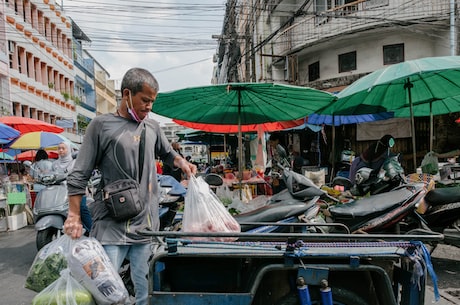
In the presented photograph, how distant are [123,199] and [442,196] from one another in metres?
3.45

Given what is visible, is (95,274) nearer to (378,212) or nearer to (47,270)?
(47,270)

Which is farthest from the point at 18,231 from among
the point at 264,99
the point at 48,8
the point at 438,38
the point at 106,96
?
the point at 106,96

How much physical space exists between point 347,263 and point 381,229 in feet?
4.84

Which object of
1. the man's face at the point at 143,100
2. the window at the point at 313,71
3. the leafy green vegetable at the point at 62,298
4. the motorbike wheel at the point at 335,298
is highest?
the window at the point at 313,71

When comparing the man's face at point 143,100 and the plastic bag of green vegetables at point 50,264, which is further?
the man's face at point 143,100

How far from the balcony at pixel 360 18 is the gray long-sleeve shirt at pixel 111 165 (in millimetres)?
11142

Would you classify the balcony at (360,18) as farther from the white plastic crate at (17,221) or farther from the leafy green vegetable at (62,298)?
the leafy green vegetable at (62,298)

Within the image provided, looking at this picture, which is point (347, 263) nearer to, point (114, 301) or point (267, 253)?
point (267, 253)

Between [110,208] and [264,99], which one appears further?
[264,99]

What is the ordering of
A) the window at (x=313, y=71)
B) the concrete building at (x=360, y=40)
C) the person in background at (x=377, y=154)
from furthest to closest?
the window at (x=313, y=71) → the concrete building at (x=360, y=40) → the person in background at (x=377, y=154)

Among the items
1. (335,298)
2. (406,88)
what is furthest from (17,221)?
(406,88)

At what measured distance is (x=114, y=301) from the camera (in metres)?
1.96

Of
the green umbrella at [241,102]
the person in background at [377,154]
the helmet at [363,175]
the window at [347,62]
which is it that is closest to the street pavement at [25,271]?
the helmet at [363,175]

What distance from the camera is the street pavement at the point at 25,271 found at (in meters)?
3.66
